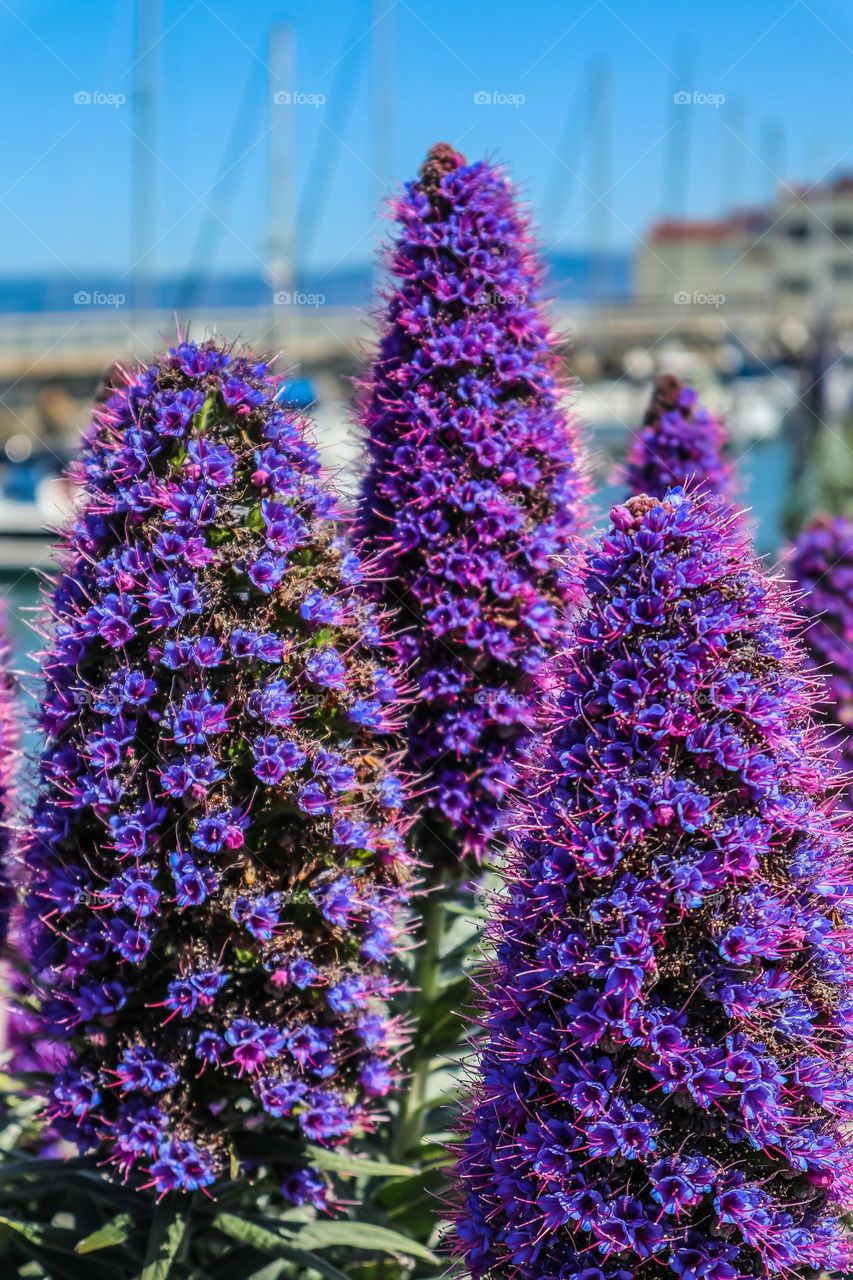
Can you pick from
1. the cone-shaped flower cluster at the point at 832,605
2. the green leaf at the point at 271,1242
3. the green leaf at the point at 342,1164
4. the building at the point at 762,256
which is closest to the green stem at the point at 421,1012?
the green leaf at the point at 342,1164

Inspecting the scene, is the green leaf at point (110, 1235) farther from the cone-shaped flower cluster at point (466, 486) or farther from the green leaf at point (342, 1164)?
the cone-shaped flower cluster at point (466, 486)

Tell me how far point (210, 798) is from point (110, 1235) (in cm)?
108

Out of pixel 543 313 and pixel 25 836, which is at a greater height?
pixel 543 313

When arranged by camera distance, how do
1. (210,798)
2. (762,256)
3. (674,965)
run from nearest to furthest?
(674,965), (210,798), (762,256)

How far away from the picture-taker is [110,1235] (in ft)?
10.7

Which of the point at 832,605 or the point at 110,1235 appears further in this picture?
the point at 832,605

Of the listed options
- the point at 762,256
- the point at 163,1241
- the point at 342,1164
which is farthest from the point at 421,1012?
the point at 762,256

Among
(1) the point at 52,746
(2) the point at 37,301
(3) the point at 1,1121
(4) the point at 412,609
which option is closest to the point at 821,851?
(4) the point at 412,609

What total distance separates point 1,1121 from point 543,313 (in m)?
2.88

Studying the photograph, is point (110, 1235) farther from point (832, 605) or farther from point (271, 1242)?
point (832, 605)

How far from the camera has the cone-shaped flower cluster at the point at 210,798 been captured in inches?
125

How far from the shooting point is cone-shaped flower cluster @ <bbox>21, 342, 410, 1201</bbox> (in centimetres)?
317

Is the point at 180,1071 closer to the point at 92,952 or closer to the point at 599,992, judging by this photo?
the point at 92,952

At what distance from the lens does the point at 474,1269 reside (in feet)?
9.00
